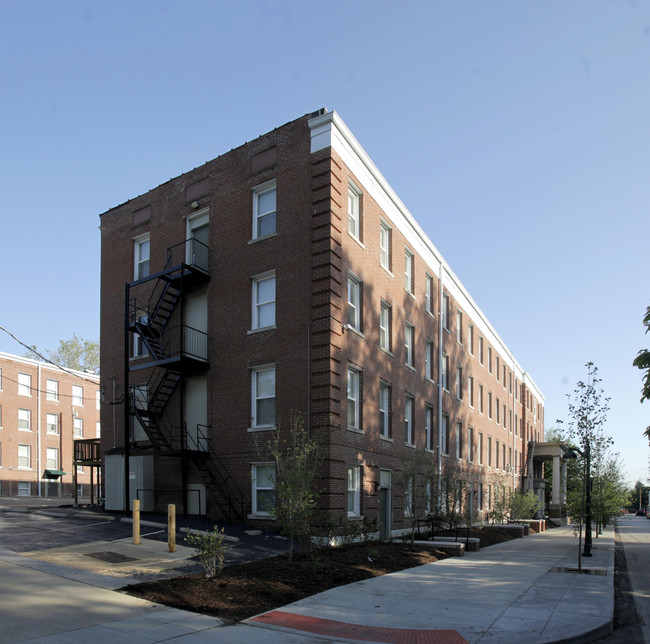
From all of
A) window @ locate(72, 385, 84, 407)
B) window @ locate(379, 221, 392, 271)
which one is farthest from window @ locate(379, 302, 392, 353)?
window @ locate(72, 385, 84, 407)

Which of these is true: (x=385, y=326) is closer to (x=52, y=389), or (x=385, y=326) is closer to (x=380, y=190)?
(x=380, y=190)

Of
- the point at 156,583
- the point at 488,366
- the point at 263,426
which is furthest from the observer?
the point at 488,366

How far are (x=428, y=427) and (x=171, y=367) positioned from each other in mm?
13038

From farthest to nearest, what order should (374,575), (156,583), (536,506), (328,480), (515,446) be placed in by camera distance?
(515,446) → (536,506) → (328,480) → (374,575) → (156,583)

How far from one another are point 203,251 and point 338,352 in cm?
645

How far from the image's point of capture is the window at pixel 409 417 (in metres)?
26.2

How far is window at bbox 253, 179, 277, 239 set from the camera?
21.0 meters

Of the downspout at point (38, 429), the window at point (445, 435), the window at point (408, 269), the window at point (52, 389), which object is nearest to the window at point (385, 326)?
the window at point (408, 269)

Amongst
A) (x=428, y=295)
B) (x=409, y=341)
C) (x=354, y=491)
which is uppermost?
(x=428, y=295)

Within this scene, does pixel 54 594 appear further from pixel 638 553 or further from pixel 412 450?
pixel 638 553

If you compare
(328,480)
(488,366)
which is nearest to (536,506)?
(488,366)

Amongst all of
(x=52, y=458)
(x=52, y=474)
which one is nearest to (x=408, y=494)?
(x=52, y=474)

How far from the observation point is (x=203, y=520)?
65.6 feet

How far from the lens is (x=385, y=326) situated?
961 inches
